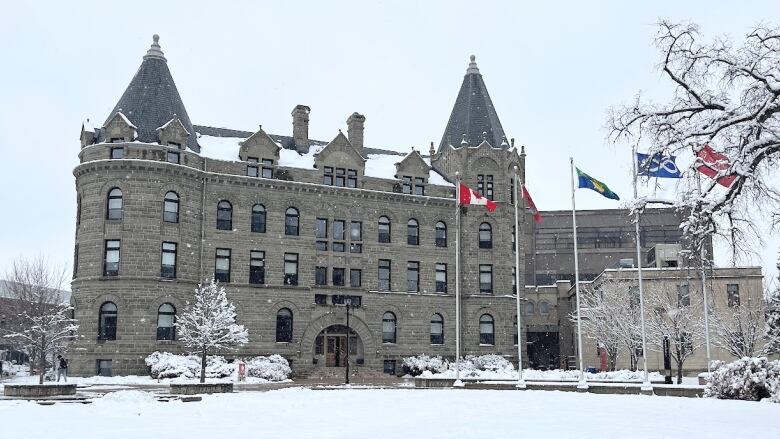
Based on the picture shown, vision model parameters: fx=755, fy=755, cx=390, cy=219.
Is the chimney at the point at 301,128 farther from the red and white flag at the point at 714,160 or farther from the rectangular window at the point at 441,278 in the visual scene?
the red and white flag at the point at 714,160

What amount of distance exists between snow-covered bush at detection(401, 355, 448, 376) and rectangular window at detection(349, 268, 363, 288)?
6.06 m

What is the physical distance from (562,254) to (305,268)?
139ft

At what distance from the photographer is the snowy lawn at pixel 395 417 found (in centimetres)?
1602

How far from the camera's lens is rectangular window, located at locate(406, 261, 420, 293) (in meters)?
52.7

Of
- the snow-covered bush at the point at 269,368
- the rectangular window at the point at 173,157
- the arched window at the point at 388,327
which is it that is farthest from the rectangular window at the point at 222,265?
the arched window at the point at 388,327

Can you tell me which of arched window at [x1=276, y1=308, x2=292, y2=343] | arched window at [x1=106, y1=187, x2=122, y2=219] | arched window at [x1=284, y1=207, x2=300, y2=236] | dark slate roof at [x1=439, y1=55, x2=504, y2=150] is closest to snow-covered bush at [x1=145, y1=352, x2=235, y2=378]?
arched window at [x1=276, y1=308, x2=292, y2=343]

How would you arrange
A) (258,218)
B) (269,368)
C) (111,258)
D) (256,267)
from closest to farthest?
(111,258) < (269,368) < (256,267) < (258,218)

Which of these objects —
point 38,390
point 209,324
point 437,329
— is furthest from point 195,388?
point 437,329

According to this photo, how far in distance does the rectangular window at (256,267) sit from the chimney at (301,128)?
347 inches

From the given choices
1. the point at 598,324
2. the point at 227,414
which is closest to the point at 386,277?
the point at 598,324

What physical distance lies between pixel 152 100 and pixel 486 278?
84.5 ft

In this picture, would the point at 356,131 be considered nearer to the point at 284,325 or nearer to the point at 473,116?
the point at 473,116

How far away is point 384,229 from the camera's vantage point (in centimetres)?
5253

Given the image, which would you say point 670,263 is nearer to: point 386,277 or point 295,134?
point 386,277
